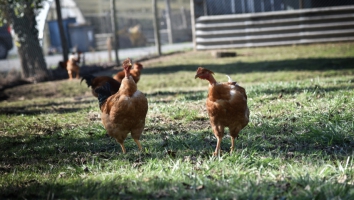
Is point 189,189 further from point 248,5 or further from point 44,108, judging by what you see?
point 248,5

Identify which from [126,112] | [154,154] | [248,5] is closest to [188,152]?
[154,154]

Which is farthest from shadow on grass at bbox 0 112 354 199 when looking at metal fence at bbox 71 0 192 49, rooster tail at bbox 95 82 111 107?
metal fence at bbox 71 0 192 49

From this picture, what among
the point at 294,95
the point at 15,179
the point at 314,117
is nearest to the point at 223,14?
the point at 294,95

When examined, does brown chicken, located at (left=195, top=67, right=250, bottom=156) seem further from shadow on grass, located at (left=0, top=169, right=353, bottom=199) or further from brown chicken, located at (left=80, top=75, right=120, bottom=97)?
brown chicken, located at (left=80, top=75, right=120, bottom=97)

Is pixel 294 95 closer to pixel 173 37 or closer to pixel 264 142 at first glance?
pixel 264 142

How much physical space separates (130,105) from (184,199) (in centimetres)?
165

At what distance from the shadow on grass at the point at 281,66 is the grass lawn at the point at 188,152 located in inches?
133

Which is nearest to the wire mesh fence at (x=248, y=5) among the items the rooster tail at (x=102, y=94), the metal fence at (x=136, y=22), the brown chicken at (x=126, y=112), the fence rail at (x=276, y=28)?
the fence rail at (x=276, y=28)

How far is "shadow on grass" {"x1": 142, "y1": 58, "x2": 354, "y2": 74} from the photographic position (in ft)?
39.4

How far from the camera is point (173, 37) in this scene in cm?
3250

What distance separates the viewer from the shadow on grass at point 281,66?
12.0m

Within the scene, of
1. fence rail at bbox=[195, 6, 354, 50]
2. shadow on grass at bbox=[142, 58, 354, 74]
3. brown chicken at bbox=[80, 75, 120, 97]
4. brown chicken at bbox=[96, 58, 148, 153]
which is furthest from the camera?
fence rail at bbox=[195, 6, 354, 50]

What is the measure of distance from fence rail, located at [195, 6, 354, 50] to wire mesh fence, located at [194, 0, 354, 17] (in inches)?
26.8

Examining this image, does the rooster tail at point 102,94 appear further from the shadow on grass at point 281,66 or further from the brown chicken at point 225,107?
the shadow on grass at point 281,66
